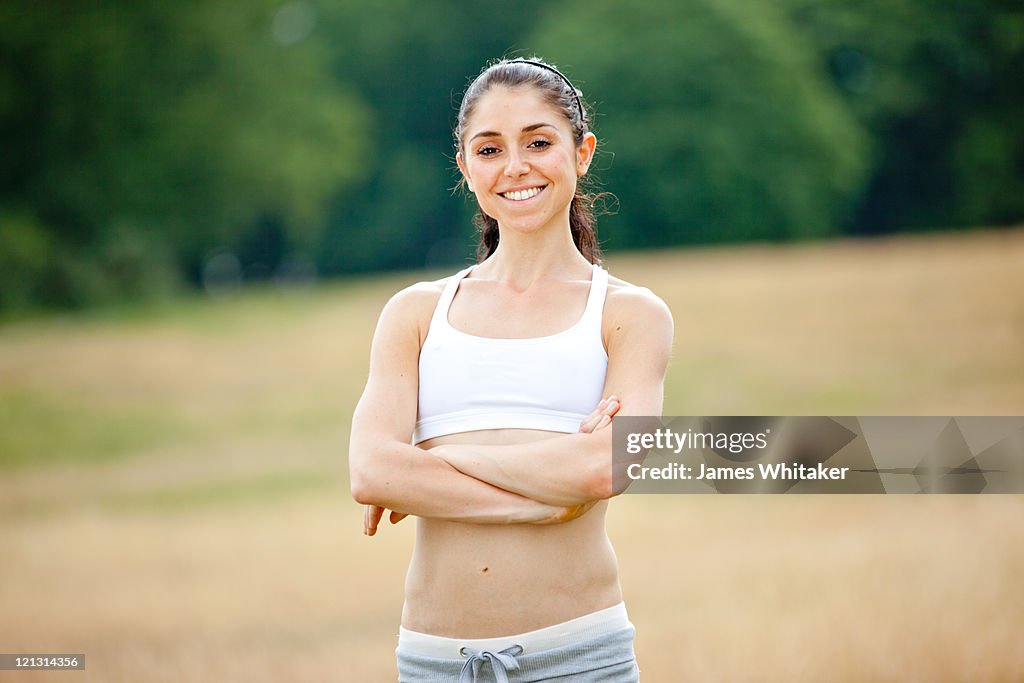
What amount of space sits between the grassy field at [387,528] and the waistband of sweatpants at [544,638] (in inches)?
175

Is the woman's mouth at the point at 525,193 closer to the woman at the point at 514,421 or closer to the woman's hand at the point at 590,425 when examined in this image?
the woman at the point at 514,421

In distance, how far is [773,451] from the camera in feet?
15.4

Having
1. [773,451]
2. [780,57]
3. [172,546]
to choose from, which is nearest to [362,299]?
[172,546]

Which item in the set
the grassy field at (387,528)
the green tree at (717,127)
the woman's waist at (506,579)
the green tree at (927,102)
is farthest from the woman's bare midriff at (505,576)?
the green tree at (717,127)

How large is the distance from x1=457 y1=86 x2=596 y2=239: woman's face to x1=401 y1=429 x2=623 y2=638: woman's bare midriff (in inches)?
24.2

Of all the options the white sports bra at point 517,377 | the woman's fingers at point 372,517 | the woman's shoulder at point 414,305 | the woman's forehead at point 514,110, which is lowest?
the woman's fingers at point 372,517

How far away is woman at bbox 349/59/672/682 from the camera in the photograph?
319 cm

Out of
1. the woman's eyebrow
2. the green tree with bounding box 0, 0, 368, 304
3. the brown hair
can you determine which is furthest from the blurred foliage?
the woman's eyebrow

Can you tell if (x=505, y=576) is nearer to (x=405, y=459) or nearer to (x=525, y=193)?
(x=405, y=459)

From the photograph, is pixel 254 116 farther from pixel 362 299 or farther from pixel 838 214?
pixel 838 214

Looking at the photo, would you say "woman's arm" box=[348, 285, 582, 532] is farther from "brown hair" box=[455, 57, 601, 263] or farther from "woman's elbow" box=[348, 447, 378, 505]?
"brown hair" box=[455, 57, 601, 263]

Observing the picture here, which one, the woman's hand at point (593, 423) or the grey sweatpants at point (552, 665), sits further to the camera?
the woman's hand at point (593, 423)

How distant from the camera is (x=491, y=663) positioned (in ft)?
10.2

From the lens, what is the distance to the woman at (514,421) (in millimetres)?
3191
